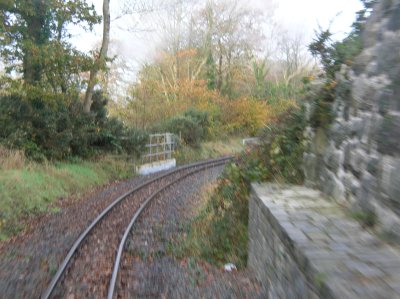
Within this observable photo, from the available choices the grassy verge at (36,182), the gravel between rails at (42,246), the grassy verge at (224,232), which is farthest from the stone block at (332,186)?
the grassy verge at (36,182)

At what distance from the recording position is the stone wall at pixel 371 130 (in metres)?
3.63

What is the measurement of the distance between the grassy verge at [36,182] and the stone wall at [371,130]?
6.77 meters

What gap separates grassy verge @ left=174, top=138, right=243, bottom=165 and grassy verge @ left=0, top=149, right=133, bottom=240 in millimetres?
6340

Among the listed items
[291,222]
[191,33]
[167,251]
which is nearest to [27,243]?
[167,251]

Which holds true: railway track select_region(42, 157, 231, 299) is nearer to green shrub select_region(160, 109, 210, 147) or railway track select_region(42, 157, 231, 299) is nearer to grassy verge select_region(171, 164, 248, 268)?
grassy verge select_region(171, 164, 248, 268)

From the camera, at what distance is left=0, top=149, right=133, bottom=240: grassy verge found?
9.87 metres

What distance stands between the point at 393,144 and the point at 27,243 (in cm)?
695

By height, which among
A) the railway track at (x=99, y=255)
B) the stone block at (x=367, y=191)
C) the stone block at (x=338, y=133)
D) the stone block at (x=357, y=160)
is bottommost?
the railway track at (x=99, y=255)

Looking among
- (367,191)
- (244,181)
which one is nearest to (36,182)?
(244,181)

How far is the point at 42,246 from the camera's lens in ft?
25.9

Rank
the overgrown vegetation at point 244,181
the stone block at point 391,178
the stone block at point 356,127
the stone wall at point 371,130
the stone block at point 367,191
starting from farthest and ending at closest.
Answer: the overgrown vegetation at point 244,181
the stone block at point 356,127
the stone block at point 367,191
the stone wall at point 371,130
the stone block at point 391,178

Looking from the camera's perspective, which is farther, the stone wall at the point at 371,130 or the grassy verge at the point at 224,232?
the grassy verge at the point at 224,232

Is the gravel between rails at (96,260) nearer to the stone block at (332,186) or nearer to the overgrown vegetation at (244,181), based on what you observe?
the overgrown vegetation at (244,181)

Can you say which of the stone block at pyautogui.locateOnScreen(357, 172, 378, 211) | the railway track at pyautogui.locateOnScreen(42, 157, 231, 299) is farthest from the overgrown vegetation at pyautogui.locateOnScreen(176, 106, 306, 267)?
the stone block at pyautogui.locateOnScreen(357, 172, 378, 211)
